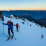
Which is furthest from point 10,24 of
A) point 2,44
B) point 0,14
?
point 0,14

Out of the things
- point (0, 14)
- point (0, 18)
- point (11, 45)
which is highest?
point (0, 14)

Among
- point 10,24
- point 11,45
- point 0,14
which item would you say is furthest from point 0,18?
point 11,45

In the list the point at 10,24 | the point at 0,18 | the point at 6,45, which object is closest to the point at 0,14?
the point at 0,18

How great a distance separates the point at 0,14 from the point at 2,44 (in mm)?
12320

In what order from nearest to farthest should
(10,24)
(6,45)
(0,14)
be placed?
(6,45) < (10,24) < (0,14)

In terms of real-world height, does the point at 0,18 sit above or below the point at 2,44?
above

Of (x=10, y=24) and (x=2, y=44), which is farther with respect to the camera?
(x=10, y=24)

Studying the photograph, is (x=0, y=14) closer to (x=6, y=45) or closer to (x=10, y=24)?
(x=10, y=24)

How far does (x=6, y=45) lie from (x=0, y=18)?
12410 mm

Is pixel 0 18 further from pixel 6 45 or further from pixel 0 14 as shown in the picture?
pixel 6 45

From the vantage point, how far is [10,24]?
4.82 meters

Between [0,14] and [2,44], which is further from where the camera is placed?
[0,14]

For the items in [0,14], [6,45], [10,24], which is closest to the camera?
[6,45]

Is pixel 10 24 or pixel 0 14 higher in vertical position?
pixel 0 14
